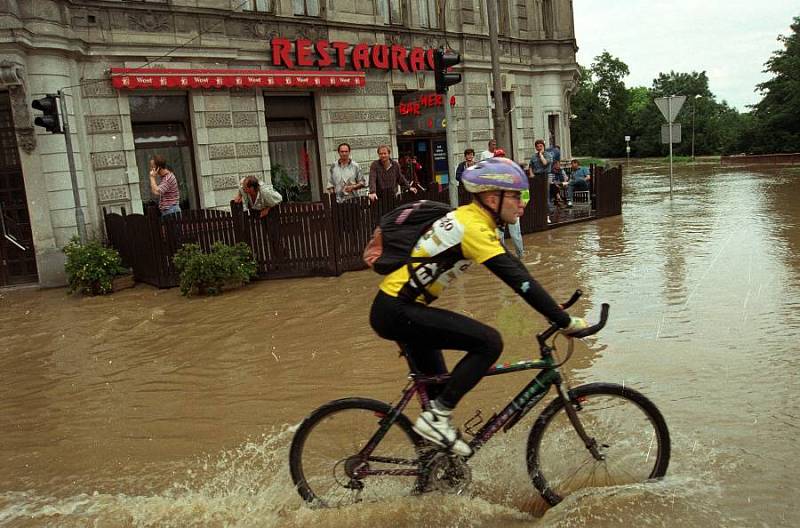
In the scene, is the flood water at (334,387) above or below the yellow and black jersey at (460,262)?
below

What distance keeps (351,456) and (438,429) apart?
0.58 metres

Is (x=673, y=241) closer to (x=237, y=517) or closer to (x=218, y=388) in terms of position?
(x=218, y=388)

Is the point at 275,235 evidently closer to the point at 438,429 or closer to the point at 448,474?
the point at 448,474

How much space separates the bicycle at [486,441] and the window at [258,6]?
1414 cm

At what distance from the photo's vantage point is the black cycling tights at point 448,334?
3.55 metres

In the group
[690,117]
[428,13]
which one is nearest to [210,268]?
[428,13]

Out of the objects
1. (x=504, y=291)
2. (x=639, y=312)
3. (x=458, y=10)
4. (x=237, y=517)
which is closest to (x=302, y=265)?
(x=504, y=291)

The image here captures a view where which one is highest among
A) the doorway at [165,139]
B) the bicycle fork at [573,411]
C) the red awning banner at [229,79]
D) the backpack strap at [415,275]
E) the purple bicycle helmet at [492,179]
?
the red awning banner at [229,79]

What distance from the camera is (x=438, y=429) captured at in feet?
11.8

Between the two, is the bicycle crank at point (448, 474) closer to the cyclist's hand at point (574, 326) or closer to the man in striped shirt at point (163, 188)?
the cyclist's hand at point (574, 326)

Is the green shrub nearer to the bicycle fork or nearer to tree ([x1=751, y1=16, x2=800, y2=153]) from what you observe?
the bicycle fork

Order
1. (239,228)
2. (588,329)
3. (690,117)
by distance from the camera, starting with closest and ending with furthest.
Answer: (588,329), (239,228), (690,117)

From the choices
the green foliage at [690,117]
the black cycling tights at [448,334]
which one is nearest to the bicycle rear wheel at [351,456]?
the black cycling tights at [448,334]

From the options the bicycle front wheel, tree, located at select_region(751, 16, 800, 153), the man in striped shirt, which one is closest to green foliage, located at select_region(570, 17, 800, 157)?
tree, located at select_region(751, 16, 800, 153)
